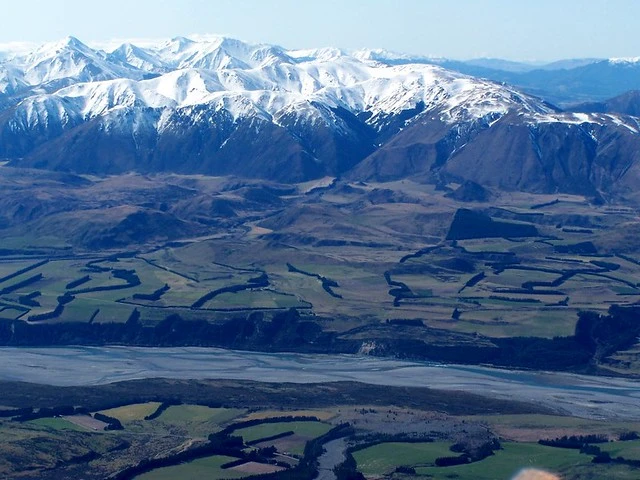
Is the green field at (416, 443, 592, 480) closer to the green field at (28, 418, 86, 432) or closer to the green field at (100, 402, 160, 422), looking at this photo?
the green field at (100, 402, 160, 422)

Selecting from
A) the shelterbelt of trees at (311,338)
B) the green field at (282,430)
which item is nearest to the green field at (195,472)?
the green field at (282,430)

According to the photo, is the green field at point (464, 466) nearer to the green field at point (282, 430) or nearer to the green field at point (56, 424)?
the green field at point (282, 430)

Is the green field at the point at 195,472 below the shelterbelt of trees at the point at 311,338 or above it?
above

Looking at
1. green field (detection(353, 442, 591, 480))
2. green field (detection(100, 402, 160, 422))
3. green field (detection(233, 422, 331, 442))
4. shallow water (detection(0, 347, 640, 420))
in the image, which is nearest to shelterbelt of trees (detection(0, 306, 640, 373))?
shallow water (detection(0, 347, 640, 420))

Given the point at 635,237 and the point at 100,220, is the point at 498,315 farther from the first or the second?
the point at 100,220

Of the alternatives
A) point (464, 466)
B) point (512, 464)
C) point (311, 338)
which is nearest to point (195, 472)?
point (464, 466)
